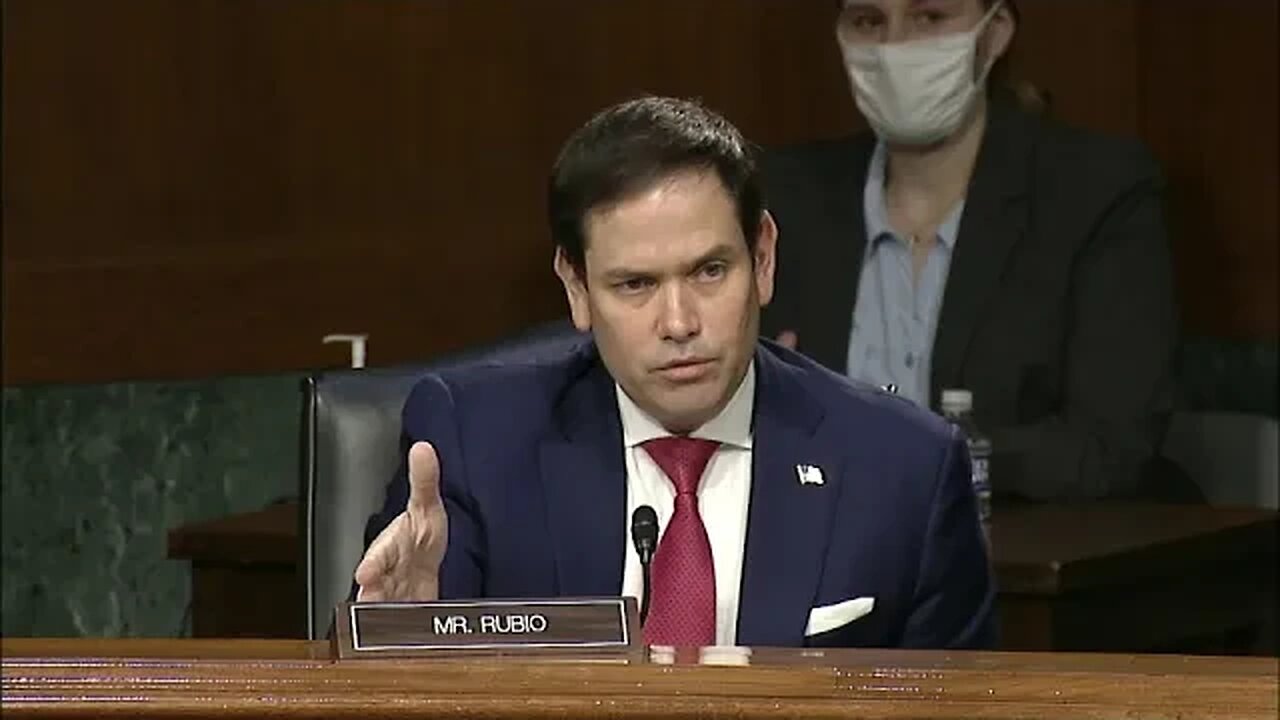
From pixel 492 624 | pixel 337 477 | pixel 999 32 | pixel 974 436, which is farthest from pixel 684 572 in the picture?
pixel 999 32

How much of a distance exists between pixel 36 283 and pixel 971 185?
1431 millimetres

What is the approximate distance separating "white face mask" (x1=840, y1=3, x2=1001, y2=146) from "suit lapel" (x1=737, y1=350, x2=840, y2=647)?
1614 millimetres

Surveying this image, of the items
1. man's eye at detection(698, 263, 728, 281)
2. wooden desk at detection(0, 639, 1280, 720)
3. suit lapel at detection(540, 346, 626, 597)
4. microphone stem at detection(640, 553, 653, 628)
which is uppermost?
man's eye at detection(698, 263, 728, 281)

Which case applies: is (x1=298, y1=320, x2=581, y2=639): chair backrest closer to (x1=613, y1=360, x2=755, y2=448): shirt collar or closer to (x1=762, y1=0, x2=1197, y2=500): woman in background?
(x1=613, y1=360, x2=755, y2=448): shirt collar

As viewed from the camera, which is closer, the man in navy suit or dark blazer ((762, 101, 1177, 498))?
the man in navy suit

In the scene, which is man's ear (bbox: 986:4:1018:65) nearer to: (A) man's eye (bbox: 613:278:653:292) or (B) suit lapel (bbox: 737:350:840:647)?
(B) suit lapel (bbox: 737:350:840:647)

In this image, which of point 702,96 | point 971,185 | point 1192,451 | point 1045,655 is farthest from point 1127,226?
point 1045,655

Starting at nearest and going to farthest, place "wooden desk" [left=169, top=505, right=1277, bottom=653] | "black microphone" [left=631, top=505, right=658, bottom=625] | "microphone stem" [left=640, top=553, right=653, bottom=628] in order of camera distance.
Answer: "black microphone" [left=631, top=505, right=658, bottom=625] → "microphone stem" [left=640, top=553, right=653, bottom=628] → "wooden desk" [left=169, top=505, right=1277, bottom=653]

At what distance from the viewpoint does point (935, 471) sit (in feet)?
8.23

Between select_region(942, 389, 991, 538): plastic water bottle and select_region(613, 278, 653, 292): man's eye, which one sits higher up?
select_region(613, 278, 653, 292): man's eye

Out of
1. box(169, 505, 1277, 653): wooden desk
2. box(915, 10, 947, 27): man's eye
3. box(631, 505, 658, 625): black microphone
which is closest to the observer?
box(631, 505, 658, 625): black microphone

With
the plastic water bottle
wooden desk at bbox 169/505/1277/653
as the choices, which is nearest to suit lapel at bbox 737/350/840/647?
wooden desk at bbox 169/505/1277/653

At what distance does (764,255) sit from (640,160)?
0.16m

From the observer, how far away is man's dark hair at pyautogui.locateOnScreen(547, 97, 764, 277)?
2379 mm
